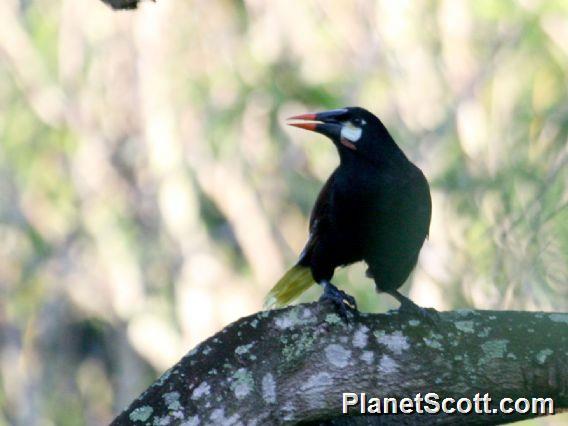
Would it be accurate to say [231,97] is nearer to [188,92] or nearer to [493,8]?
[188,92]

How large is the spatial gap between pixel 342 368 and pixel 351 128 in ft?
4.71

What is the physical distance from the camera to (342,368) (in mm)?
3449

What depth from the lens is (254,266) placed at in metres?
11.4

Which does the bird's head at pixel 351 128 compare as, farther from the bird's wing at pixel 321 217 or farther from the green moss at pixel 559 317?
the green moss at pixel 559 317

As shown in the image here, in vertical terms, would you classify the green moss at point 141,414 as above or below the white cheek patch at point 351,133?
below

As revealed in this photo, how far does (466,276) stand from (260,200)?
3.67 meters

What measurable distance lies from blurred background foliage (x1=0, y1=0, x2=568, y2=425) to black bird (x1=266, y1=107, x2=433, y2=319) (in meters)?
4.06

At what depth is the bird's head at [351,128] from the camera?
15.0 feet

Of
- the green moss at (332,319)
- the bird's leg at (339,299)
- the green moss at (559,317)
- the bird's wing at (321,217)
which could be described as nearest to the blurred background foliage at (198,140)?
the bird's wing at (321,217)

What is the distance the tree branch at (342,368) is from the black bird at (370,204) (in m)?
0.88

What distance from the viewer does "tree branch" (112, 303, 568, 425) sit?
3383mm

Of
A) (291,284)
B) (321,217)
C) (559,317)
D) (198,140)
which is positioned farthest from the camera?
(198,140)

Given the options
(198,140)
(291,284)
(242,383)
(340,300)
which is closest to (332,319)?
(340,300)

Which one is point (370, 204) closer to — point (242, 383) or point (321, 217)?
point (321, 217)
